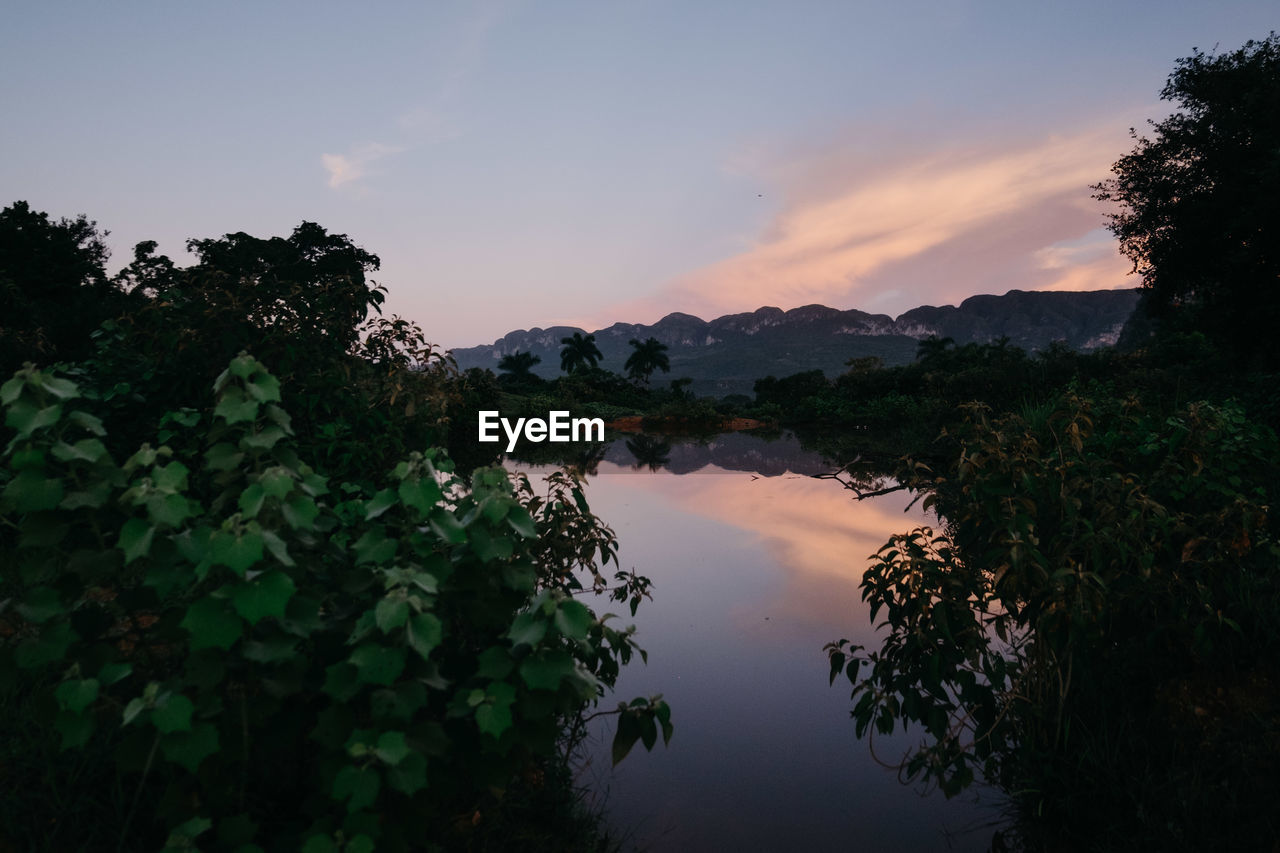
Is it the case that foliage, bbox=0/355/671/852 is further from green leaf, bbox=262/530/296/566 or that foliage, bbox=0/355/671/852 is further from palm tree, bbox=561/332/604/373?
palm tree, bbox=561/332/604/373

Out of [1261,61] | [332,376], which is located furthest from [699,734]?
[1261,61]

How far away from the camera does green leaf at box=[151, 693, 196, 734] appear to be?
184 cm

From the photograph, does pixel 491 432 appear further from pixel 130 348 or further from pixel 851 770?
pixel 851 770

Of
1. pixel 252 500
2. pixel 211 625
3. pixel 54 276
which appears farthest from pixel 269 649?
pixel 54 276

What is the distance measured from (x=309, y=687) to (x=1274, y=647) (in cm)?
527

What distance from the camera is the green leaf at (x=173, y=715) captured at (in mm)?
1842

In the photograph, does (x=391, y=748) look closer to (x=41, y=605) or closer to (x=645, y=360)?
(x=41, y=605)

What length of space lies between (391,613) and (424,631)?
112mm

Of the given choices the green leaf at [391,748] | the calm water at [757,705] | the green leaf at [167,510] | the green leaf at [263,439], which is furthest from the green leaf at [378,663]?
the calm water at [757,705]

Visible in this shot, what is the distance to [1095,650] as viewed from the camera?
482cm

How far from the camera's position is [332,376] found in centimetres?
538

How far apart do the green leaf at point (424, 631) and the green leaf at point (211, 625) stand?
0.45 m

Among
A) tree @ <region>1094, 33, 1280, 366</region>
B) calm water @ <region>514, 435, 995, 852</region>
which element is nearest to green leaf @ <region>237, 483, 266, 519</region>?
calm water @ <region>514, 435, 995, 852</region>

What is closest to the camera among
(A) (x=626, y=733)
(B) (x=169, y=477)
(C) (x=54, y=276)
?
(B) (x=169, y=477)
